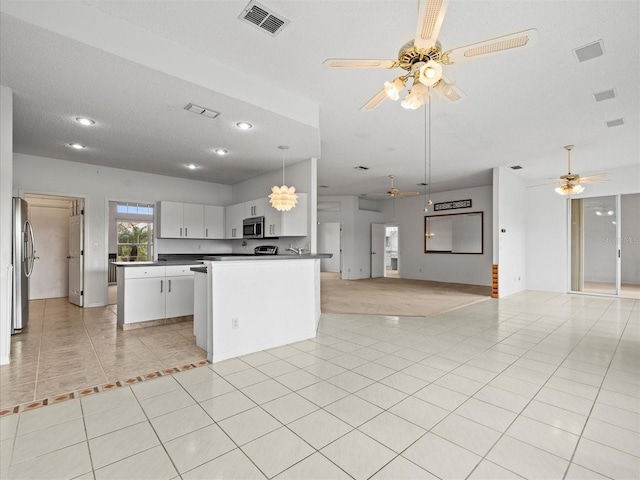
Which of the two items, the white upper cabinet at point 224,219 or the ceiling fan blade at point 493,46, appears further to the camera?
the white upper cabinet at point 224,219

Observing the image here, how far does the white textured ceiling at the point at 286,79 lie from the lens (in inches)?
95.7

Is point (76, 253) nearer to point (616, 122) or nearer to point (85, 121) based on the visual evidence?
point (85, 121)

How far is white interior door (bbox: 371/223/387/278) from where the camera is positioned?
11930mm

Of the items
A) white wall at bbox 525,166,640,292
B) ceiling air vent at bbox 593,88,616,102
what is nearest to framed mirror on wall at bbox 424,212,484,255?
white wall at bbox 525,166,640,292

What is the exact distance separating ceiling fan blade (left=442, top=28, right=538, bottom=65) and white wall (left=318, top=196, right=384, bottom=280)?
9.09 metres

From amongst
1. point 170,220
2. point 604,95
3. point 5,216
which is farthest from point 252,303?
point 604,95

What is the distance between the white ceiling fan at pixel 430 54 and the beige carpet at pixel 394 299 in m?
3.91

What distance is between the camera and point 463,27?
8.55ft

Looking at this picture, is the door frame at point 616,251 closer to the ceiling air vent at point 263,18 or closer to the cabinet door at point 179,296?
the ceiling air vent at point 263,18

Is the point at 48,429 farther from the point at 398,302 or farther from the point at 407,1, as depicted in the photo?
the point at 398,302

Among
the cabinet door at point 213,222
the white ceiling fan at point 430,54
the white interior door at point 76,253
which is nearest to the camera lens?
the white ceiling fan at point 430,54

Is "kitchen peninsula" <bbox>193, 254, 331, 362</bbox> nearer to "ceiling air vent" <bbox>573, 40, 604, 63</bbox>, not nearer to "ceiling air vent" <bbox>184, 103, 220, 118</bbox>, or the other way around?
"ceiling air vent" <bbox>184, 103, 220, 118</bbox>

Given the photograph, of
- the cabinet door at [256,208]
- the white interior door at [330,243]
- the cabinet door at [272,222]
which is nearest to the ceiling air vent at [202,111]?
the cabinet door at [272,222]

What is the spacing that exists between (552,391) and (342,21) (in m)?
3.44
